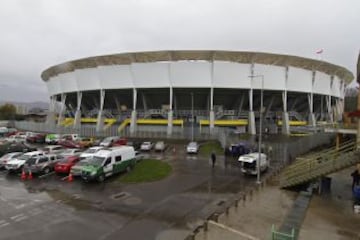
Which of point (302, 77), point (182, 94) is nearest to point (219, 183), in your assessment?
point (182, 94)

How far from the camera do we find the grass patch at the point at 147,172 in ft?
71.7

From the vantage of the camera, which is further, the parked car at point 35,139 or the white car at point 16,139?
the parked car at point 35,139

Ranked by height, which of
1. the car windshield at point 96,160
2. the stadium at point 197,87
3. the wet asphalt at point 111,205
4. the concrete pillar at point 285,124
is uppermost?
the stadium at point 197,87

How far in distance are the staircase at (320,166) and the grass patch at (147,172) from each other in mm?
9027

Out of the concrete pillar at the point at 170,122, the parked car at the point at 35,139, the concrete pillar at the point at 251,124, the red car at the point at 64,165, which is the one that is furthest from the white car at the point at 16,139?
the concrete pillar at the point at 251,124

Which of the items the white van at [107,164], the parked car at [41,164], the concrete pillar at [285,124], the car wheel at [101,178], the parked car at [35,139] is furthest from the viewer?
the concrete pillar at [285,124]

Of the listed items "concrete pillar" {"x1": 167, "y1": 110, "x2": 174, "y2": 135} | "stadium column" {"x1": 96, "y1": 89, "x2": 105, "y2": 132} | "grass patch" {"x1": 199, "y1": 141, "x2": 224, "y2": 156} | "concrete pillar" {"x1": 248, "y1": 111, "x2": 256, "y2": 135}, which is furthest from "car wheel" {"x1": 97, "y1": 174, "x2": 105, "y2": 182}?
"concrete pillar" {"x1": 248, "y1": 111, "x2": 256, "y2": 135}

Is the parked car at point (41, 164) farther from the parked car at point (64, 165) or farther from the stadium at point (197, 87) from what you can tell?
the stadium at point (197, 87)

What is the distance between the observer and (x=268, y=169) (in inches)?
1024

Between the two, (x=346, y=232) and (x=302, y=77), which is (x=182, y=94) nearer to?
(x=302, y=77)

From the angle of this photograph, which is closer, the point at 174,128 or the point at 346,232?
the point at 346,232

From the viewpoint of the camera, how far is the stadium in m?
50.7

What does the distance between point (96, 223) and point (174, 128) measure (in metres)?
38.1

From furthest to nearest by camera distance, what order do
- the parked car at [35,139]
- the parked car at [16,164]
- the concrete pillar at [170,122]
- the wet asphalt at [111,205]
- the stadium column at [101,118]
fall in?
the stadium column at [101,118], the concrete pillar at [170,122], the parked car at [35,139], the parked car at [16,164], the wet asphalt at [111,205]
